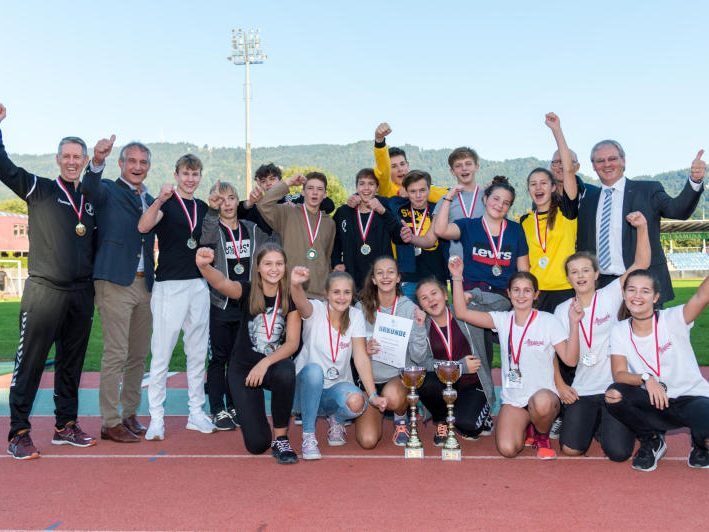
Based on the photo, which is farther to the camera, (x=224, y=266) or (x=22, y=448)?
(x=224, y=266)

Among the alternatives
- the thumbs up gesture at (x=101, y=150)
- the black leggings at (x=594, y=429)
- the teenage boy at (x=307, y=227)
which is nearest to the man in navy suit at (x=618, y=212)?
the black leggings at (x=594, y=429)

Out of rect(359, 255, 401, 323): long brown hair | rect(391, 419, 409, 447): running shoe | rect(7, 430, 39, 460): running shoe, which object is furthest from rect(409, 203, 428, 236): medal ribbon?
rect(7, 430, 39, 460): running shoe

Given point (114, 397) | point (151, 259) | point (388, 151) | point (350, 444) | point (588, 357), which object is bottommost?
point (350, 444)

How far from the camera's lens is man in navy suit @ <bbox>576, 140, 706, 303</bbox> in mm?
4934

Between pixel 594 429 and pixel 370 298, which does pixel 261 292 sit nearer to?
pixel 370 298

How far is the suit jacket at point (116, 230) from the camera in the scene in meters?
4.77

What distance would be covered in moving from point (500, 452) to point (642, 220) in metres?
1.90

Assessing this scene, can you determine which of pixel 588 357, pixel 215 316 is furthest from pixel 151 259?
pixel 588 357

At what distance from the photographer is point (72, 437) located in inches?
186

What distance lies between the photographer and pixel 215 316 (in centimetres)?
537

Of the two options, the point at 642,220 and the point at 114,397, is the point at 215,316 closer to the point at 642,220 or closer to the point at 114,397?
the point at 114,397

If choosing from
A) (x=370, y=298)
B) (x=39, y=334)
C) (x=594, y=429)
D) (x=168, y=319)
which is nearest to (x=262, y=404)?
(x=168, y=319)

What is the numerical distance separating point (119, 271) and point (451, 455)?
269 centimetres

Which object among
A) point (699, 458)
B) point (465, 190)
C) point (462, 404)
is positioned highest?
point (465, 190)
